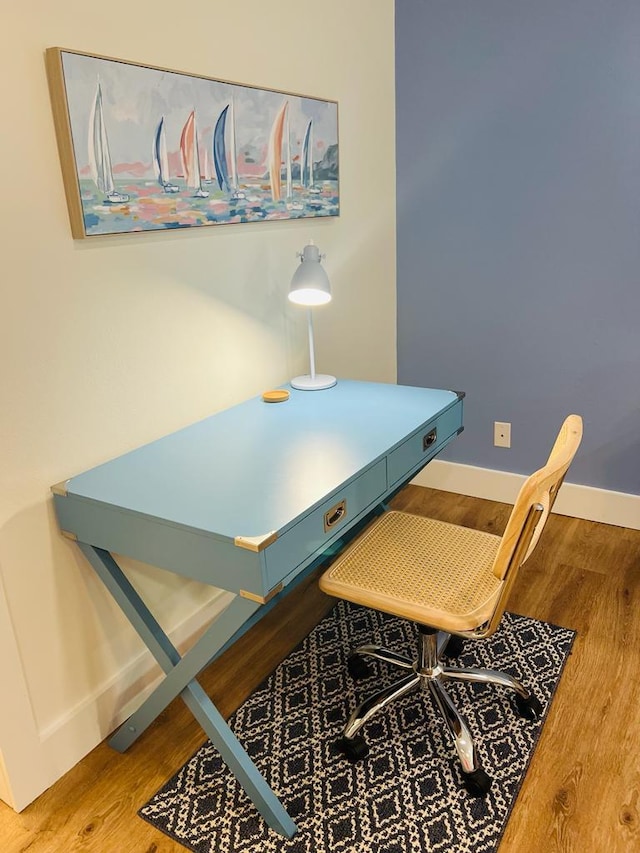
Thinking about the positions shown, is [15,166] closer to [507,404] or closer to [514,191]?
[514,191]

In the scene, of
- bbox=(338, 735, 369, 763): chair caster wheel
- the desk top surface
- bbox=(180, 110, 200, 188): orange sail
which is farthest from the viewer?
bbox=(180, 110, 200, 188): orange sail

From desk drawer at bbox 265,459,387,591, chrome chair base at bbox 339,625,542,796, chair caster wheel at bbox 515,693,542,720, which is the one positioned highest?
desk drawer at bbox 265,459,387,591

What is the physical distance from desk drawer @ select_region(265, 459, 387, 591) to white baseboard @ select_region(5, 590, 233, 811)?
0.77m

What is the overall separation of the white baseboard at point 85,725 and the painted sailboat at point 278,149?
55.2 inches

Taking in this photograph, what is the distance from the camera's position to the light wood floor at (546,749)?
4.94 feet

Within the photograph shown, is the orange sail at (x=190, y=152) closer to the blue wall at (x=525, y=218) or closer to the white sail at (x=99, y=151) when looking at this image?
the white sail at (x=99, y=151)

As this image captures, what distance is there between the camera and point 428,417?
193 centimetres

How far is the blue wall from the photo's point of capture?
2410 millimetres

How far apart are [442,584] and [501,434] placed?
1.43 metres

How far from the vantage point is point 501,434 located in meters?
2.93

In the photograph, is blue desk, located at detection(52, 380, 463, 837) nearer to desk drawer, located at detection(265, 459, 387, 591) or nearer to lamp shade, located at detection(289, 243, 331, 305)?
desk drawer, located at detection(265, 459, 387, 591)

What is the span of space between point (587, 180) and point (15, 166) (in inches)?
78.0

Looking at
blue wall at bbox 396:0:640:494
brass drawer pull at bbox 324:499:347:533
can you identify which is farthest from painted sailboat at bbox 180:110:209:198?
blue wall at bbox 396:0:640:494

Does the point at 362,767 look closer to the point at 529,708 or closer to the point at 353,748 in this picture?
the point at 353,748
